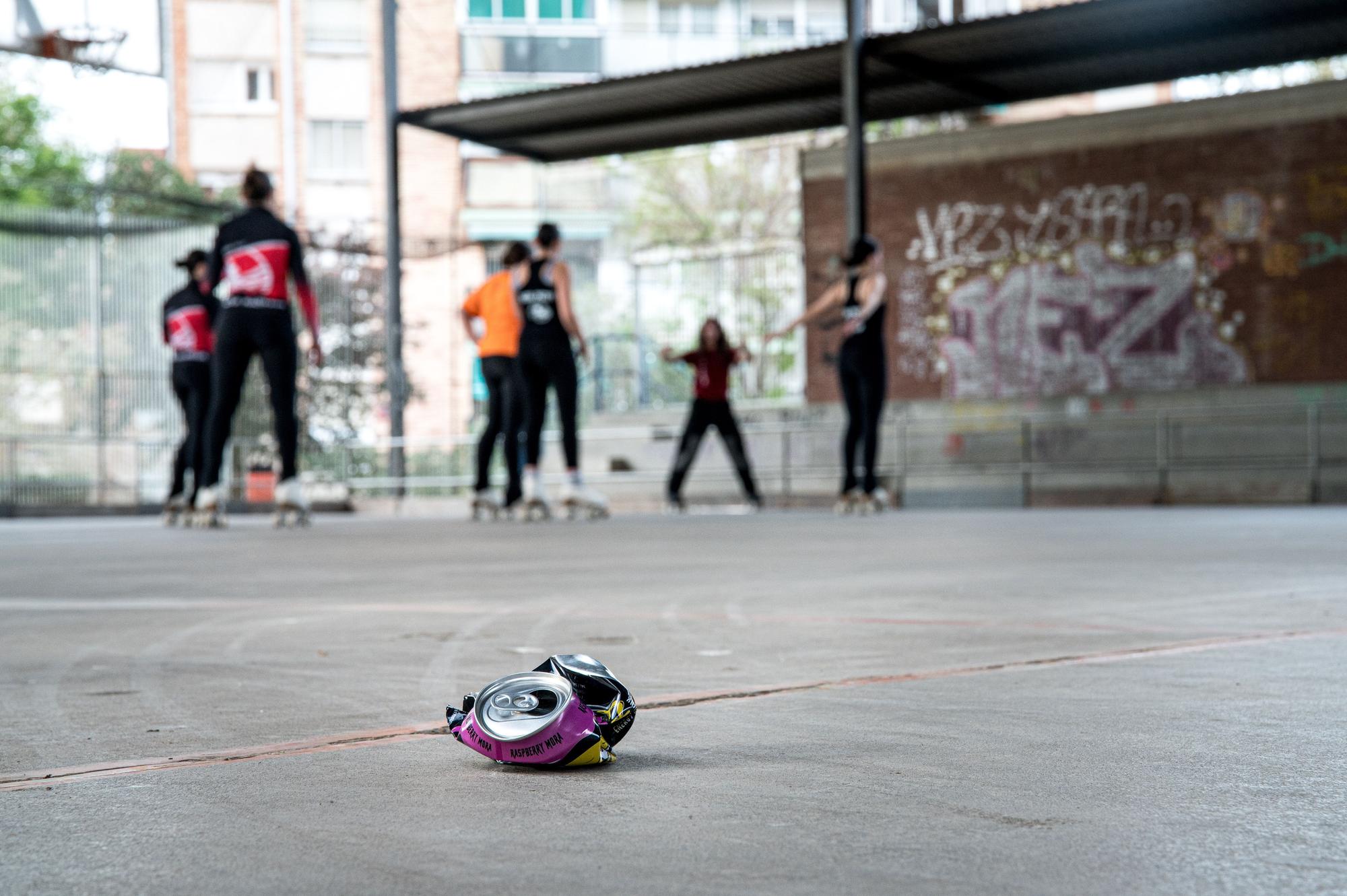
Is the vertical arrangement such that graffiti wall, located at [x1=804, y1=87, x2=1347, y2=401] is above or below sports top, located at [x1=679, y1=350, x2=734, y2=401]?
above

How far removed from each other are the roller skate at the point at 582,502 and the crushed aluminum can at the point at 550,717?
1005 centimetres

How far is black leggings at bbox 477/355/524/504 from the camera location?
12266 millimetres

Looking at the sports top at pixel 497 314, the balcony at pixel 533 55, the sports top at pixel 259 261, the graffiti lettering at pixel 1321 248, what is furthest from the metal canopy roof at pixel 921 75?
the balcony at pixel 533 55

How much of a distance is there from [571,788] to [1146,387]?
18.4 m

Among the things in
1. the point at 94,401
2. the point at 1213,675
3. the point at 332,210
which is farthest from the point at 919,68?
the point at 332,210

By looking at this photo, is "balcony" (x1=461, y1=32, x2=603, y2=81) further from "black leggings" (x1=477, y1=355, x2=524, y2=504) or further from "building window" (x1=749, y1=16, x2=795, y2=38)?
"black leggings" (x1=477, y1=355, x2=524, y2=504)

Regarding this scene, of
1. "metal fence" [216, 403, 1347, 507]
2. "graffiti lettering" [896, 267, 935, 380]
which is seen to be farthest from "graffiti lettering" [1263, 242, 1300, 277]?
"graffiti lettering" [896, 267, 935, 380]

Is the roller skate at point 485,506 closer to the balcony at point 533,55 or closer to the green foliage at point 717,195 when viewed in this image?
the balcony at point 533,55

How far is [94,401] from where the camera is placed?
18859mm

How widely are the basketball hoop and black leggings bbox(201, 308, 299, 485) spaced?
5.59 m

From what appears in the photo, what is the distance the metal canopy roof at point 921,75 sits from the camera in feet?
51.7

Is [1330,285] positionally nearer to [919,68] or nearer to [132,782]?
[919,68]

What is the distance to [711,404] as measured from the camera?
14742 millimetres

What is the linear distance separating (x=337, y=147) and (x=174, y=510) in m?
37.6
